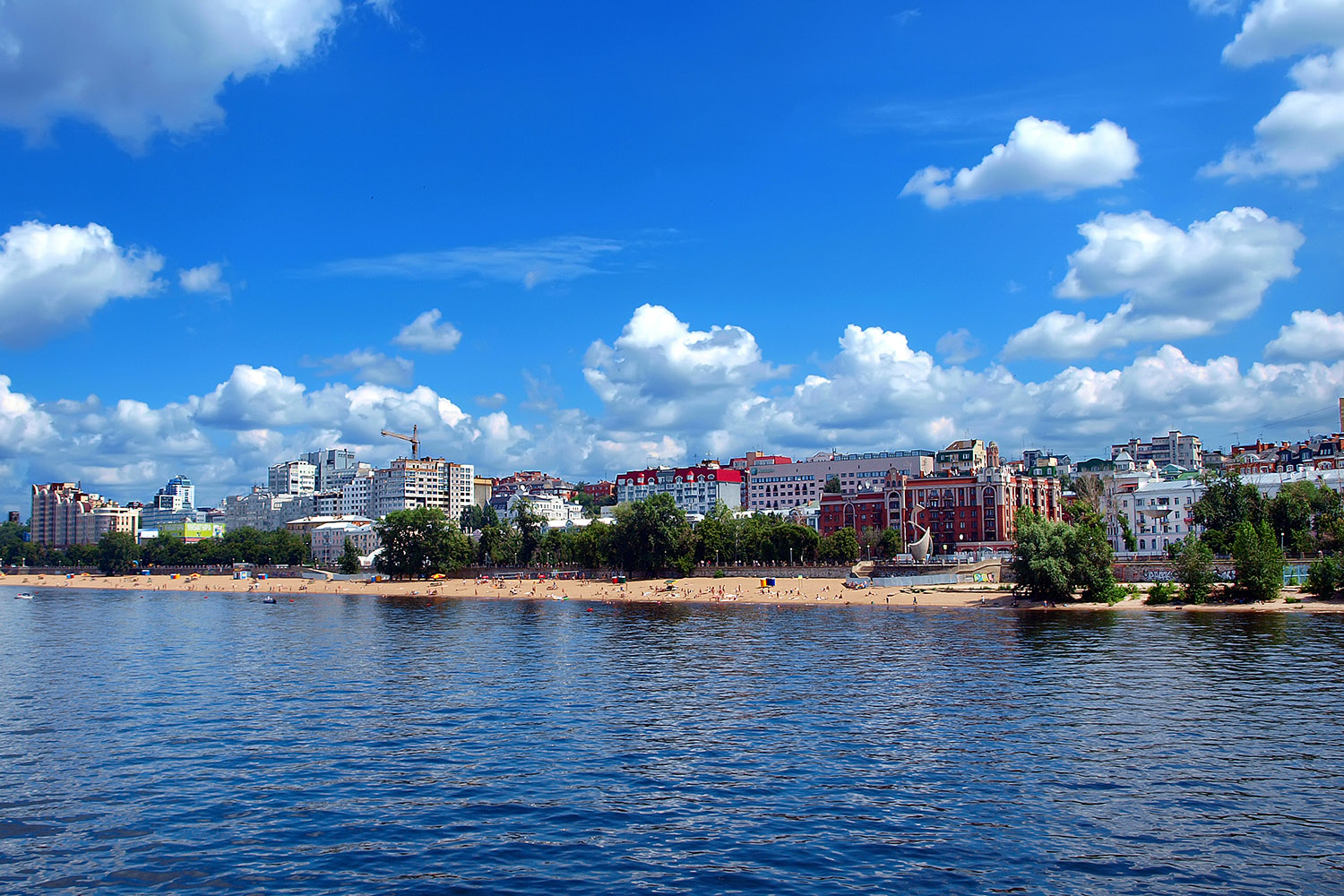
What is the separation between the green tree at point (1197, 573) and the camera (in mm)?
94562

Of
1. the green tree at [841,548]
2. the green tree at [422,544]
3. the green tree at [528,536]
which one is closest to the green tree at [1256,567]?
the green tree at [841,548]

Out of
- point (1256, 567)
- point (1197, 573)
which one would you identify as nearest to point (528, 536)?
point (1197, 573)

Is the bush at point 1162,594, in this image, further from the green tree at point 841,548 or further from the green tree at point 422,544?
the green tree at point 422,544

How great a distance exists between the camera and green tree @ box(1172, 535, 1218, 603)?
94.6 m

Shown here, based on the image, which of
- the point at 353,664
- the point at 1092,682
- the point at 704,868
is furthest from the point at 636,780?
the point at 353,664

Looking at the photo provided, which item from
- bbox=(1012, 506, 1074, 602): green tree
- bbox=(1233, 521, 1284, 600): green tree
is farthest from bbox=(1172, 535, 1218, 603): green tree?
bbox=(1012, 506, 1074, 602): green tree

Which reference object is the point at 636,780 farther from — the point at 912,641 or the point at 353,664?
the point at 912,641

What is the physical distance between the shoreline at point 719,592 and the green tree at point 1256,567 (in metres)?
1.76

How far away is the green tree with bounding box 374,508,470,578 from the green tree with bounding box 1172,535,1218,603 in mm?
118767

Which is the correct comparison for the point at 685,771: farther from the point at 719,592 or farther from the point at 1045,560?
the point at 719,592

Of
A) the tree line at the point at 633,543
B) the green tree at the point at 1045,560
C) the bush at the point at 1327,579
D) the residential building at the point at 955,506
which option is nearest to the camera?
the bush at the point at 1327,579

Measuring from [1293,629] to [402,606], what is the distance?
95.0 m

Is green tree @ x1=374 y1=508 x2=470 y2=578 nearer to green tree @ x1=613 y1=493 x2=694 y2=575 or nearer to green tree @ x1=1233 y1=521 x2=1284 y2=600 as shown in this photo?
green tree @ x1=613 y1=493 x2=694 y2=575

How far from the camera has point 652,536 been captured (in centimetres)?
15225
